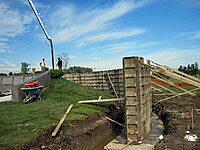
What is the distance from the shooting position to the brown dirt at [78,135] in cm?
686

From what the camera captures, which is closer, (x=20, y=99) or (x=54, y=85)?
(x=20, y=99)

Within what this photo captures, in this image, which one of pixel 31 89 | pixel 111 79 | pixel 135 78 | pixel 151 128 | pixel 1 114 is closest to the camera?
pixel 135 78

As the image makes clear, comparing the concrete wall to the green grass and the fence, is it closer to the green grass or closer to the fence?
the green grass

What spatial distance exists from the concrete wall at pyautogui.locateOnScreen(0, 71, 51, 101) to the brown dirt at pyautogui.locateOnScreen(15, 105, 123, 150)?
5.42 m

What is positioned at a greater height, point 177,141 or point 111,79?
point 111,79

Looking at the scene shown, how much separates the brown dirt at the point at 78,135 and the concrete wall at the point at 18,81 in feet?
17.8

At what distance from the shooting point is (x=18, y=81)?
62.0 ft

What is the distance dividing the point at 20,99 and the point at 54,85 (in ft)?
14.7

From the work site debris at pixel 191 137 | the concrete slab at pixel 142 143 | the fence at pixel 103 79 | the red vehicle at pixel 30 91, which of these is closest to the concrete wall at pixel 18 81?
the red vehicle at pixel 30 91

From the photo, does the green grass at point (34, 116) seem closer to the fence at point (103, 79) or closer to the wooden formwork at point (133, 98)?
the fence at point (103, 79)

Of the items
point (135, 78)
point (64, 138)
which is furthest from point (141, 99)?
point (64, 138)

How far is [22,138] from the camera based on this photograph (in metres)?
6.64

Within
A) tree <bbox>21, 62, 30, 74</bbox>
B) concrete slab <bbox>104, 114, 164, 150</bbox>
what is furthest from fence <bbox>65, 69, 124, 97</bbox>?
tree <bbox>21, 62, 30, 74</bbox>

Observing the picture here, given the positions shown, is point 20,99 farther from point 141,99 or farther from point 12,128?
point 141,99
